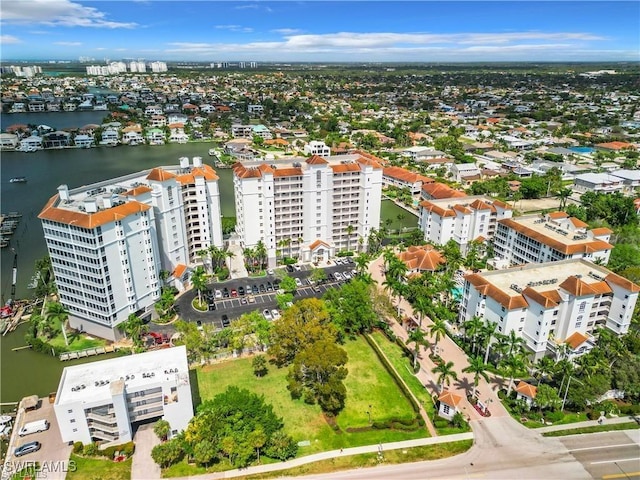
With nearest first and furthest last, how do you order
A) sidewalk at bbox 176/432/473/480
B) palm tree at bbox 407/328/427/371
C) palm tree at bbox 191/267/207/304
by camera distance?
sidewalk at bbox 176/432/473/480, palm tree at bbox 407/328/427/371, palm tree at bbox 191/267/207/304

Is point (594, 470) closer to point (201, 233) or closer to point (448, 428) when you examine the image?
point (448, 428)

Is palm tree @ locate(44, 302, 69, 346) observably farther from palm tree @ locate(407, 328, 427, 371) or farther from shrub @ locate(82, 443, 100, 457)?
palm tree @ locate(407, 328, 427, 371)

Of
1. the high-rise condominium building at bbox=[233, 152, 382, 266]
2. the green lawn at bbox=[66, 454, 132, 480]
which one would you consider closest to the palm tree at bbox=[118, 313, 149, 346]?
the green lawn at bbox=[66, 454, 132, 480]

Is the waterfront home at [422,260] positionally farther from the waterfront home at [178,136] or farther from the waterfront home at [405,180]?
the waterfront home at [178,136]

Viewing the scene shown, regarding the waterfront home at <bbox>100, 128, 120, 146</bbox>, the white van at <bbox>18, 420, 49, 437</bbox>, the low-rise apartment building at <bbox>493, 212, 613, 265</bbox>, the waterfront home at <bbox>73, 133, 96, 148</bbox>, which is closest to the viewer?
the white van at <bbox>18, 420, 49, 437</bbox>

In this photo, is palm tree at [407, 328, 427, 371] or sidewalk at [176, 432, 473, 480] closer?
sidewalk at [176, 432, 473, 480]

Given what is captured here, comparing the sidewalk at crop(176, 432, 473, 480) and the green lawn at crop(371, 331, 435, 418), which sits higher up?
the sidewalk at crop(176, 432, 473, 480)

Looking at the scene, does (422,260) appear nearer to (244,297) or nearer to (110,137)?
(244,297)
